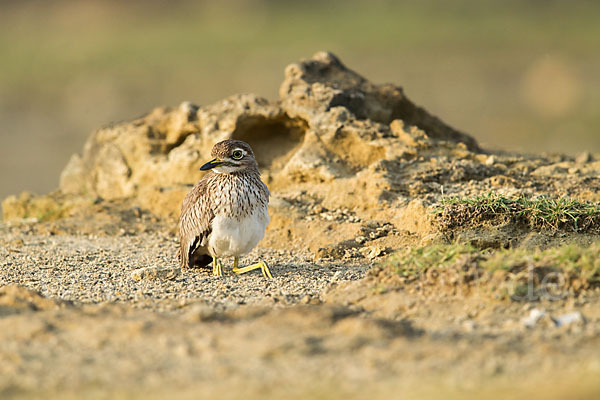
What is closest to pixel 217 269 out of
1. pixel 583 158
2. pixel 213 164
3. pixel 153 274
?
pixel 153 274

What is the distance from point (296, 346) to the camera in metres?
3.93

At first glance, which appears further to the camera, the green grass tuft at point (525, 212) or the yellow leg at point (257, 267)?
the green grass tuft at point (525, 212)

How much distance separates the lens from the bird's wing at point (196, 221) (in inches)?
258

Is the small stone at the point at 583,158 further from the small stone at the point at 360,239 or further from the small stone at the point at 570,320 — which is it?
the small stone at the point at 570,320

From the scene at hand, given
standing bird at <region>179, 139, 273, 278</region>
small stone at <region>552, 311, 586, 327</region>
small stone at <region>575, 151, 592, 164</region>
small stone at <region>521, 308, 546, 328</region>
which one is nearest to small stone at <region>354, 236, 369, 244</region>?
standing bird at <region>179, 139, 273, 278</region>

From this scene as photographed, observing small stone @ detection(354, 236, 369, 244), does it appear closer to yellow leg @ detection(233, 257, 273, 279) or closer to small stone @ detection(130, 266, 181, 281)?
yellow leg @ detection(233, 257, 273, 279)

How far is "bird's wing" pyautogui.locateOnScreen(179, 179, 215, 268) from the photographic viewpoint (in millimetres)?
6551

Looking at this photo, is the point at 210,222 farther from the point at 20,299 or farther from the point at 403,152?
the point at 403,152

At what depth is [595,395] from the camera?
3.23 metres

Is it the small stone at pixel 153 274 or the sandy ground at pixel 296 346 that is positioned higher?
the small stone at pixel 153 274

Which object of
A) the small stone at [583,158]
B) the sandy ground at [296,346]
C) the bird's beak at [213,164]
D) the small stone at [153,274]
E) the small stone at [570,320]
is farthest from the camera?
the small stone at [583,158]

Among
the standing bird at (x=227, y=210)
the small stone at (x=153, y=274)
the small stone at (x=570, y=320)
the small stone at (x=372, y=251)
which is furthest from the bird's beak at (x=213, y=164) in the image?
the small stone at (x=570, y=320)

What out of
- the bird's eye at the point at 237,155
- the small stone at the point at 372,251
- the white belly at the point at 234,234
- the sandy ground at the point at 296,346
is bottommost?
the sandy ground at the point at 296,346

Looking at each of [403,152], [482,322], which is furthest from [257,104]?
[482,322]
